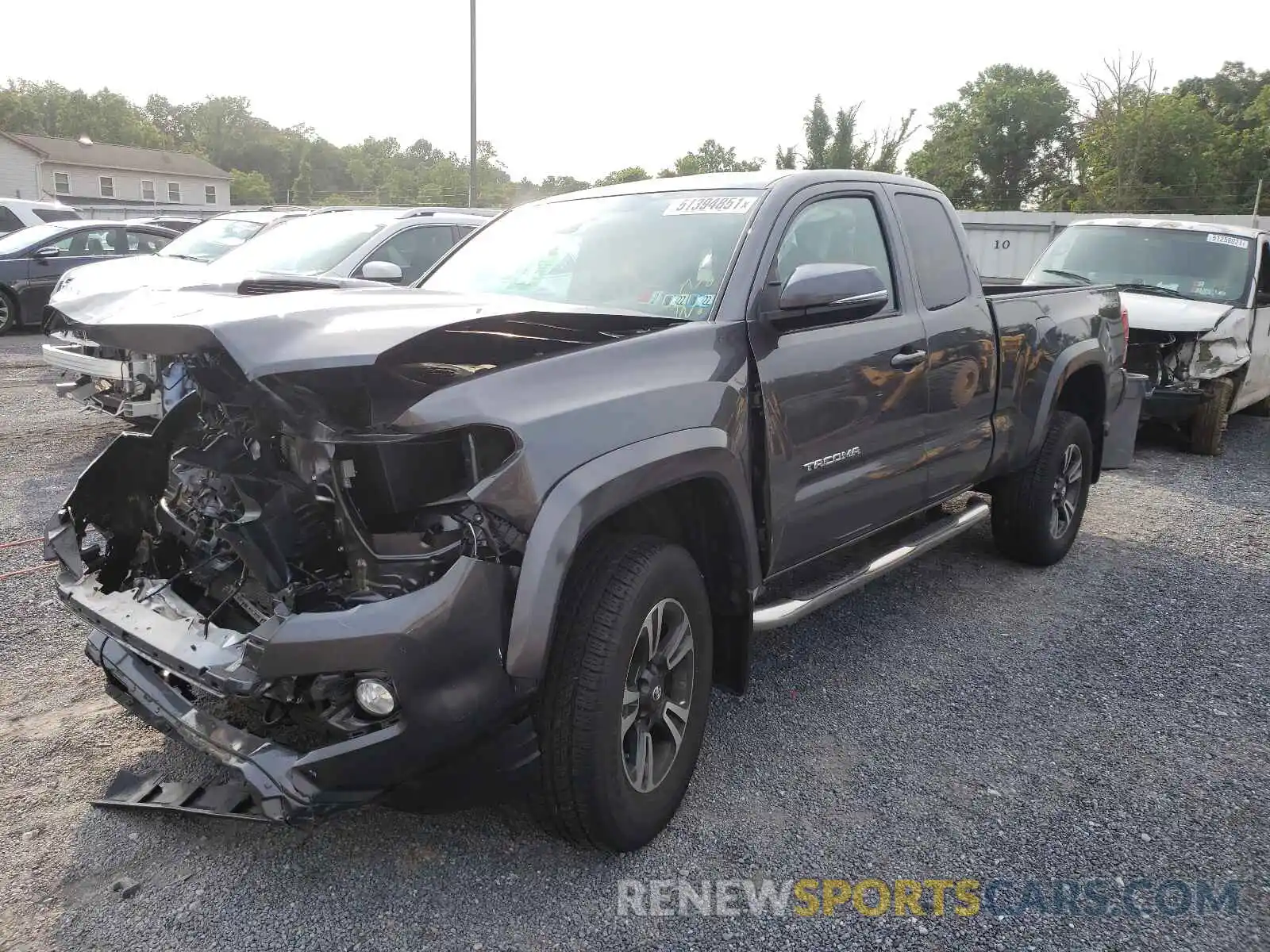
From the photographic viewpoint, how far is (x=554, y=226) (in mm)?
4145

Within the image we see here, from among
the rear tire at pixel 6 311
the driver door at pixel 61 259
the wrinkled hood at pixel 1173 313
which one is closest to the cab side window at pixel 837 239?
the wrinkled hood at pixel 1173 313

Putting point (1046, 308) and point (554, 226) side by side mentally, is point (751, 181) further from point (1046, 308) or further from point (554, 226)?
point (1046, 308)

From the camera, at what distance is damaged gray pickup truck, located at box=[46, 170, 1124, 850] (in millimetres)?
2354

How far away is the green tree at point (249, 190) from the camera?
7481 centimetres

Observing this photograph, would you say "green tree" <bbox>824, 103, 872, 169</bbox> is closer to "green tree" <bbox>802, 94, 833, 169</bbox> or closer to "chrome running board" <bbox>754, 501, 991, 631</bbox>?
"green tree" <bbox>802, 94, 833, 169</bbox>

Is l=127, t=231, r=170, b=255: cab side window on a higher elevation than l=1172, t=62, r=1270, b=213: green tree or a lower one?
lower

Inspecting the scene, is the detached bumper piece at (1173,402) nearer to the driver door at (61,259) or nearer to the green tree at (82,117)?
the driver door at (61,259)

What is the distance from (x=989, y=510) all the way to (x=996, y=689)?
1.42 m

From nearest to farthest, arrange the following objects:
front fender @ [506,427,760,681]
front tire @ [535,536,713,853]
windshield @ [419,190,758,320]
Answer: front fender @ [506,427,760,681] < front tire @ [535,536,713,853] < windshield @ [419,190,758,320]

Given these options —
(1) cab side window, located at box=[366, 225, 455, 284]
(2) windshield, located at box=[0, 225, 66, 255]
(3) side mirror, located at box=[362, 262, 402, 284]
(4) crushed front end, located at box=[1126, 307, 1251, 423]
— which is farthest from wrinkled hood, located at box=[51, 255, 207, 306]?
(4) crushed front end, located at box=[1126, 307, 1251, 423]

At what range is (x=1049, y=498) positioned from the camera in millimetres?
5320

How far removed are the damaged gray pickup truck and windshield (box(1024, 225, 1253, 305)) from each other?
6158mm

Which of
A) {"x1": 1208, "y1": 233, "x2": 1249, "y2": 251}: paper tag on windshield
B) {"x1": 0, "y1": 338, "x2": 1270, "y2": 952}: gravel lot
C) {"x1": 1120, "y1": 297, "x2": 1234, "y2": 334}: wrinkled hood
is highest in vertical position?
{"x1": 1208, "y1": 233, "x2": 1249, "y2": 251}: paper tag on windshield

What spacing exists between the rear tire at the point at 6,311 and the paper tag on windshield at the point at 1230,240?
14551 mm
